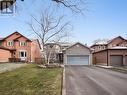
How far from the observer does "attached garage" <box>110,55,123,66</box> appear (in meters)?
51.8

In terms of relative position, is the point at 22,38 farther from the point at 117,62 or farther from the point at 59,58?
the point at 117,62

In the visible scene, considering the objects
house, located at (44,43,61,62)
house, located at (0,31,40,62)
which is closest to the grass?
house, located at (44,43,61,62)

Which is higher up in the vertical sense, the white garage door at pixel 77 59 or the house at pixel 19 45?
the house at pixel 19 45

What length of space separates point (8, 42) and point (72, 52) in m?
16.2

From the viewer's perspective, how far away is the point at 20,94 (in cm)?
1109

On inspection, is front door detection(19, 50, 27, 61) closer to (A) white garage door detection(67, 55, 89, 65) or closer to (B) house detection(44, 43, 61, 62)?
(B) house detection(44, 43, 61, 62)

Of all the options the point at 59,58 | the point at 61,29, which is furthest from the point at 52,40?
the point at 59,58

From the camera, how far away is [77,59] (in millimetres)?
61469

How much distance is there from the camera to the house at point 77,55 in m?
61.2

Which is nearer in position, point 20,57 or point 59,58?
point 20,57

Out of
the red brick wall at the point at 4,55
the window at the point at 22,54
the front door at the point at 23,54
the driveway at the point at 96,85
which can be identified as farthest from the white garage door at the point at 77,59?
the driveway at the point at 96,85

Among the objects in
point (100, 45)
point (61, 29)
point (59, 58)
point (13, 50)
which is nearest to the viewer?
point (61, 29)

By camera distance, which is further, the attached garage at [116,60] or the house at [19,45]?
the house at [19,45]

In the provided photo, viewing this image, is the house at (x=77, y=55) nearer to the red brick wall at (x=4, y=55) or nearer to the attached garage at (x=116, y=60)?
the attached garage at (x=116, y=60)
